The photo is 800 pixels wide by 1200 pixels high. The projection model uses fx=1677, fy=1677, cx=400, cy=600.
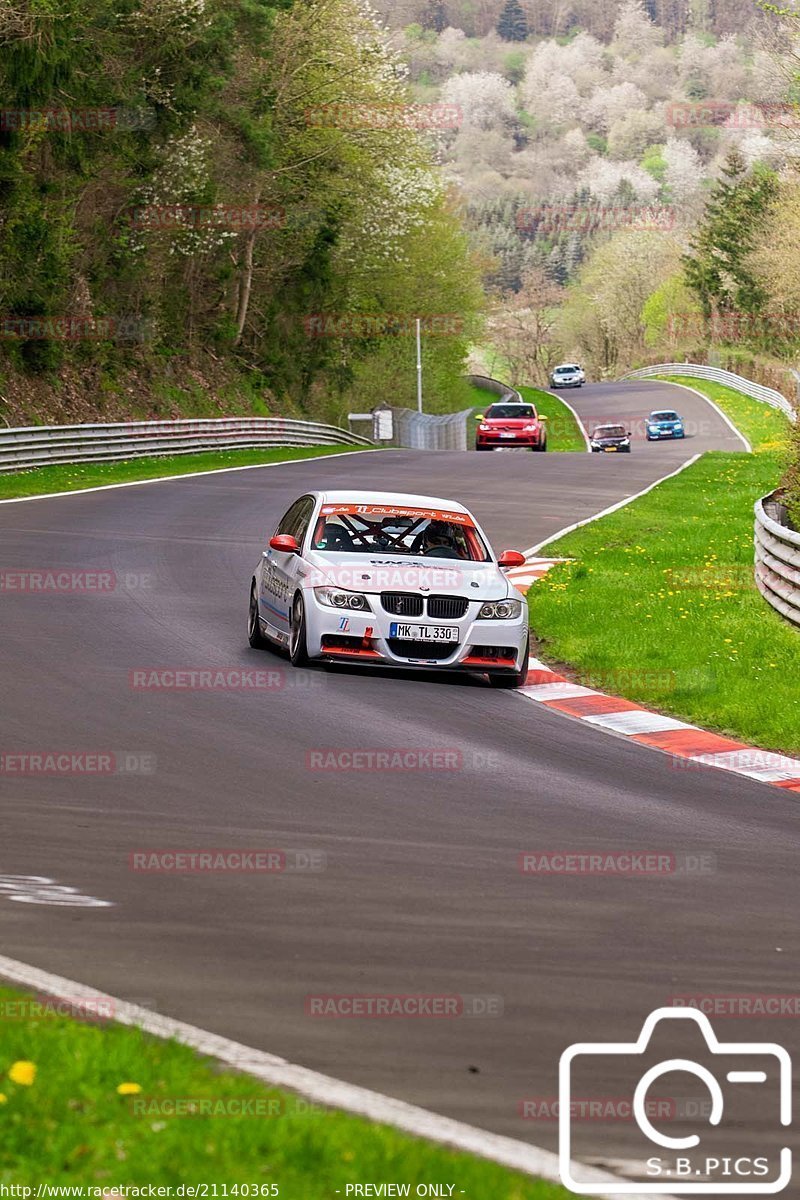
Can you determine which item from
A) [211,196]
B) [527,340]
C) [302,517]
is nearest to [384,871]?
[302,517]

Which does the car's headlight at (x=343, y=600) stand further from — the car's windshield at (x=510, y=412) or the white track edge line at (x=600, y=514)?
the car's windshield at (x=510, y=412)

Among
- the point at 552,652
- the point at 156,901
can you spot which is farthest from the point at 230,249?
the point at 156,901

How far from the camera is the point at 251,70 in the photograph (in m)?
50.5

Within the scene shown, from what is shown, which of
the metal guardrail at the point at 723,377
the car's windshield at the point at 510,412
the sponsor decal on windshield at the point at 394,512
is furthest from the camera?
the metal guardrail at the point at 723,377

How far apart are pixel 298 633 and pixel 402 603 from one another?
896 mm

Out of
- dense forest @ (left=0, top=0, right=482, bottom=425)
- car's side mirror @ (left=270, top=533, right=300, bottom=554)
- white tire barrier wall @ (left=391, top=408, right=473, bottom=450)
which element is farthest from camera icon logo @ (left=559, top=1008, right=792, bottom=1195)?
white tire barrier wall @ (left=391, top=408, right=473, bottom=450)

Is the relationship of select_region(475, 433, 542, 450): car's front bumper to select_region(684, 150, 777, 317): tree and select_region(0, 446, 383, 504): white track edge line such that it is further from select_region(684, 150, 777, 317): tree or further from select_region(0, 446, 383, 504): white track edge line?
select_region(684, 150, 777, 317): tree

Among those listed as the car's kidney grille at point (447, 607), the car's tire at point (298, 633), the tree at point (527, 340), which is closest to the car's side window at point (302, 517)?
the car's tire at point (298, 633)

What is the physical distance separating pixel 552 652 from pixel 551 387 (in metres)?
93.2

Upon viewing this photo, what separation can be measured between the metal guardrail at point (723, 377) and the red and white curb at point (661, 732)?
57.3 metres

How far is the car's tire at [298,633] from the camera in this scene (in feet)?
44.9

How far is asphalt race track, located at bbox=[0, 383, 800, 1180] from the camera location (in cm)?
538

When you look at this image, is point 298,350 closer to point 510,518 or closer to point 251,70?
point 251,70

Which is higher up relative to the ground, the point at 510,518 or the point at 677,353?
the point at 510,518
